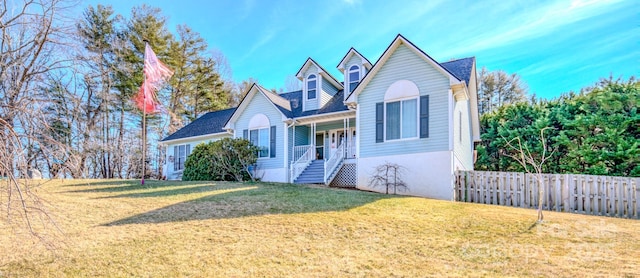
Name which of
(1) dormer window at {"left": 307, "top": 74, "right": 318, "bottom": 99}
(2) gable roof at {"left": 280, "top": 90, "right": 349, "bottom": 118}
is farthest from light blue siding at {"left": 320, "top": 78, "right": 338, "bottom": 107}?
(1) dormer window at {"left": 307, "top": 74, "right": 318, "bottom": 99}

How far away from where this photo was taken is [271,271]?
6145 millimetres

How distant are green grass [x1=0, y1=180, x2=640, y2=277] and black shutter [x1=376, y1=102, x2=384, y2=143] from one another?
4101 millimetres

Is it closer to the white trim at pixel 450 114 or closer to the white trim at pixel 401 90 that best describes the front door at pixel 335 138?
the white trim at pixel 401 90

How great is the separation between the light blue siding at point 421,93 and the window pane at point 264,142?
242 inches

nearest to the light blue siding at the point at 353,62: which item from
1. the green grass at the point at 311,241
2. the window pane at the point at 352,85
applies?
the window pane at the point at 352,85

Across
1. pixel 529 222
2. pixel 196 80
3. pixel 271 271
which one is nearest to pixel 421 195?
pixel 529 222

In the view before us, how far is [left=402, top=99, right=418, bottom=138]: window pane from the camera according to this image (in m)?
14.6

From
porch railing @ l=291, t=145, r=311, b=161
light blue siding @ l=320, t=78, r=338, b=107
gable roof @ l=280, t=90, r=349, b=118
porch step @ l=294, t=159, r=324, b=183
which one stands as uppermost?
light blue siding @ l=320, t=78, r=338, b=107

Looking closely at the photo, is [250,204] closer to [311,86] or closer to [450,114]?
[450,114]

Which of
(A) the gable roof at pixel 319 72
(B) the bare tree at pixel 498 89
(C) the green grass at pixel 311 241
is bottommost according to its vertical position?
(C) the green grass at pixel 311 241

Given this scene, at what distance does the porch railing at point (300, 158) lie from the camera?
18.2 meters

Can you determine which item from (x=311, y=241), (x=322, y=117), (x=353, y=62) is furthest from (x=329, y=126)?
(x=311, y=241)

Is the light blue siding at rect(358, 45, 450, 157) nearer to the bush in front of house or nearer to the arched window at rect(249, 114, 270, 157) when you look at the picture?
the bush in front of house

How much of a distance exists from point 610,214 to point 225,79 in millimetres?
33324
